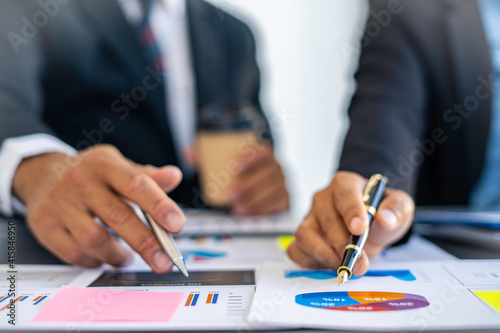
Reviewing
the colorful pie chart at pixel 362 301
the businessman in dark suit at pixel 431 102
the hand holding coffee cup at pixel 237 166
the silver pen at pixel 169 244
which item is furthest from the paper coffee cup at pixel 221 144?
the colorful pie chart at pixel 362 301

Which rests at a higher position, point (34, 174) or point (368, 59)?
point (368, 59)

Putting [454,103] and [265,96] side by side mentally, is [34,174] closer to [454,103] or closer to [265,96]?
[454,103]

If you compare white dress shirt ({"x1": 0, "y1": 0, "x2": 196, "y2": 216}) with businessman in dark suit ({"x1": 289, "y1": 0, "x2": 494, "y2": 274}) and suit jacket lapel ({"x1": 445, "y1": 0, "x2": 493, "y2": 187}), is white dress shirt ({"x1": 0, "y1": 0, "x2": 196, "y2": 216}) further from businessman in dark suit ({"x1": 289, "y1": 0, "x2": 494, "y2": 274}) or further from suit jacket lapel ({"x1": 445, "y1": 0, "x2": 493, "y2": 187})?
suit jacket lapel ({"x1": 445, "y1": 0, "x2": 493, "y2": 187})

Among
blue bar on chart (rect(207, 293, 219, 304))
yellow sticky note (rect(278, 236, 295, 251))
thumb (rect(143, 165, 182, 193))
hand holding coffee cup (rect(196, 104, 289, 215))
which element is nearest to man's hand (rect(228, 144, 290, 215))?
hand holding coffee cup (rect(196, 104, 289, 215))

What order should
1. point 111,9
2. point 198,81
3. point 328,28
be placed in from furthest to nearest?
point 328,28, point 198,81, point 111,9

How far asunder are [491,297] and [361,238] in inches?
4.8

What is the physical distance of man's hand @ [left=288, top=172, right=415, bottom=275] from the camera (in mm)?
422

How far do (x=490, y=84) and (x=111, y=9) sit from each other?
943 millimetres

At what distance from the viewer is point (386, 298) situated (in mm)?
344

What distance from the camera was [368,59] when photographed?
80cm

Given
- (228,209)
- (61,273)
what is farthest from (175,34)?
(61,273)

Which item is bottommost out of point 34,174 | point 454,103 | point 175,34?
point 34,174

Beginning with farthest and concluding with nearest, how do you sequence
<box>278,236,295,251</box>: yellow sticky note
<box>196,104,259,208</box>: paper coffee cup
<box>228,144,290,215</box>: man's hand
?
<box>228,144,290,215</box>: man's hand
<box>196,104,259,208</box>: paper coffee cup
<box>278,236,295,251</box>: yellow sticky note

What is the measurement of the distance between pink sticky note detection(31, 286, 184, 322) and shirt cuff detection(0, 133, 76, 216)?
29cm
